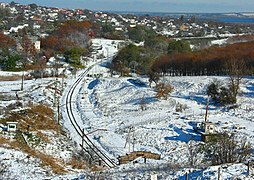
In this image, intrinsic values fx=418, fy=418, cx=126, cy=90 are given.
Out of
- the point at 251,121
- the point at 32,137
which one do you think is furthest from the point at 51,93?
the point at 251,121

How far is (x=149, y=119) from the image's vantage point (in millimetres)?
22547

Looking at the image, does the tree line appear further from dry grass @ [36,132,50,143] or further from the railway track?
dry grass @ [36,132,50,143]

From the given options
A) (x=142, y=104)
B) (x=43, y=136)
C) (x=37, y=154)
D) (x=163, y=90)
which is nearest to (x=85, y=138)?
(x=43, y=136)

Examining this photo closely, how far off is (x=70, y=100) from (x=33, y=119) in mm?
7516

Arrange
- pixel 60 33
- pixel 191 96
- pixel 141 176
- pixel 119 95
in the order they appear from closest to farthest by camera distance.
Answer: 1. pixel 141 176
2. pixel 191 96
3. pixel 119 95
4. pixel 60 33

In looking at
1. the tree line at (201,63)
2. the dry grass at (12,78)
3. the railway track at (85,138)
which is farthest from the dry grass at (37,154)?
the tree line at (201,63)

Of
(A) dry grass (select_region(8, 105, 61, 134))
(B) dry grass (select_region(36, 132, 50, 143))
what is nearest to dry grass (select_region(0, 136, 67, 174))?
(B) dry grass (select_region(36, 132, 50, 143))

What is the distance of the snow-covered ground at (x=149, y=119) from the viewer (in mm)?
12578

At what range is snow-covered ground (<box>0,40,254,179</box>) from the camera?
1258 cm

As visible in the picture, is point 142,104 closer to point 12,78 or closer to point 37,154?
point 37,154

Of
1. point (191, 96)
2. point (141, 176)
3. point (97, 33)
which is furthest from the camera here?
point (97, 33)

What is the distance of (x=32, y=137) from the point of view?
1791 cm

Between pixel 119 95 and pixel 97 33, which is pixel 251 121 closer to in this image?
pixel 119 95

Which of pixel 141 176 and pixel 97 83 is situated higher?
pixel 141 176
